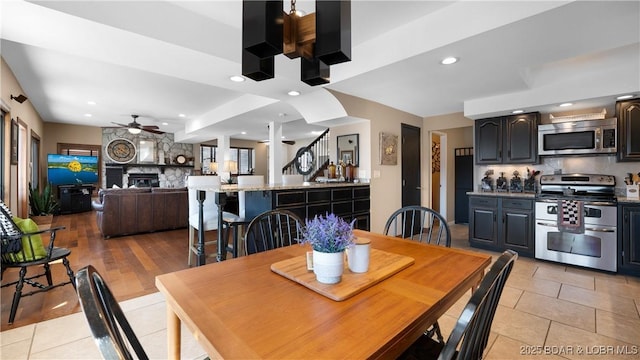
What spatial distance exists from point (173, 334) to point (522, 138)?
197 inches

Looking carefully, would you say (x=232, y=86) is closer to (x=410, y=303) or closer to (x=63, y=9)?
(x=63, y=9)

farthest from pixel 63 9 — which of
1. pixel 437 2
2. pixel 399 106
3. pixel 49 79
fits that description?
pixel 399 106

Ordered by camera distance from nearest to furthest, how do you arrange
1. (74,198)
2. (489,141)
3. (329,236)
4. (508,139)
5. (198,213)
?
1. (329,236)
2. (198,213)
3. (508,139)
4. (489,141)
5. (74,198)

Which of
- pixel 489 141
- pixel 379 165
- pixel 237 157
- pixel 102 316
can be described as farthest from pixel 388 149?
pixel 237 157

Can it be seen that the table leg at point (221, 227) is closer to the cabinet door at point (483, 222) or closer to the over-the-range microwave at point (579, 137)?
the cabinet door at point (483, 222)

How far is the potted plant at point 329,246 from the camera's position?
111cm

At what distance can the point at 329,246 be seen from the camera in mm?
1121

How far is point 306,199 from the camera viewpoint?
368 centimetres

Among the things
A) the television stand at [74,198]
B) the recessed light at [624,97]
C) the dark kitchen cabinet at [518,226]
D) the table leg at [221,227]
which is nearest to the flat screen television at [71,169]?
the television stand at [74,198]

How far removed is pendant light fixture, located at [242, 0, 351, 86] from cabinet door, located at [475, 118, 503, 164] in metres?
4.34

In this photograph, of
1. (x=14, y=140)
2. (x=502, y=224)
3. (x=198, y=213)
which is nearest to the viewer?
(x=198, y=213)

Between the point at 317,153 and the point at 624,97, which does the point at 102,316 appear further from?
the point at 317,153

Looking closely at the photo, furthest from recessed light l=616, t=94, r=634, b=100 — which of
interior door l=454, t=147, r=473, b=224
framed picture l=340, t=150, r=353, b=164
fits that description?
framed picture l=340, t=150, r=353, b=164

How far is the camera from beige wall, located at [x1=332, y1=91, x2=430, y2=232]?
4.44 meters
